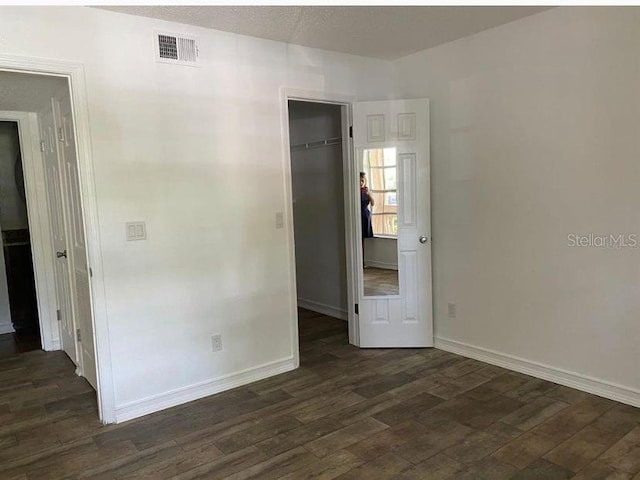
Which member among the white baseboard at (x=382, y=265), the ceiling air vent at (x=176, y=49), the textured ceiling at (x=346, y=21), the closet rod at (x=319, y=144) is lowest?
the white baseboard at (x=382, y=265)

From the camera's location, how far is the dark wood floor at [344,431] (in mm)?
2357

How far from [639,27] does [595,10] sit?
0.94 ft

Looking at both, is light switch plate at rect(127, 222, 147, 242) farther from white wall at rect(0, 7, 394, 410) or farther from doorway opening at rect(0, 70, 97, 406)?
doorway opening at rect(0, 70, 97, 406)

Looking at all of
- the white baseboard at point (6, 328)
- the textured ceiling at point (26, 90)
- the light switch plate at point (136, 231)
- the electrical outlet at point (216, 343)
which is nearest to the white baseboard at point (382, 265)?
the electrical outlet at point (216, 343)

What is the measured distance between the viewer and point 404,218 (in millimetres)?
3945

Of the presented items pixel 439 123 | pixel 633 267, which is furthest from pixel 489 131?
pixel 633 267

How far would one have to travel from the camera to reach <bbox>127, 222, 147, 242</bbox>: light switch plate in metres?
2.91

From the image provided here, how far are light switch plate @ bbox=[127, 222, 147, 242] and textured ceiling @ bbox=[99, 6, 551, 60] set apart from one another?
1.26 metres

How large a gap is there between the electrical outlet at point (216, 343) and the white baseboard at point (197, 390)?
0.22 meters

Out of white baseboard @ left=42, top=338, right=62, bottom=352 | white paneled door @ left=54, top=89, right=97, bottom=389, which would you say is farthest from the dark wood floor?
white baseboard @ left=42, top=338, right=62, bottom=352

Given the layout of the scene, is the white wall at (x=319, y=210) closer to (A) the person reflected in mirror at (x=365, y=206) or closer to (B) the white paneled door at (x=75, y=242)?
(A) the person reflected in mirror at (x=365, y=206)

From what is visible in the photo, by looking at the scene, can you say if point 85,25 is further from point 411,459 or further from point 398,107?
point 411,459

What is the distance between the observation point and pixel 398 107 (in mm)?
3846

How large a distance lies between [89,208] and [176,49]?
1148mm
